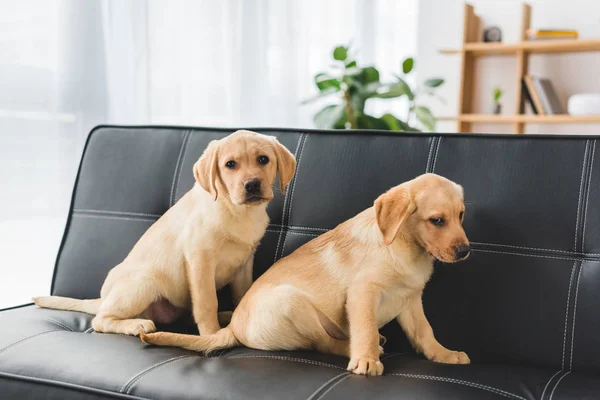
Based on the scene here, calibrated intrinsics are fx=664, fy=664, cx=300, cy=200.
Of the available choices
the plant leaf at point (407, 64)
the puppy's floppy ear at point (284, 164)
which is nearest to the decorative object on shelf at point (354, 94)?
the plant leaf at point (407, 64)

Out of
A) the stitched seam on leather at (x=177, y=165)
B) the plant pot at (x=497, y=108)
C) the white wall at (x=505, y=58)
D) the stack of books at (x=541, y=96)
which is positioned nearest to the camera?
the stitched seam on leather at (x=177, y=165)

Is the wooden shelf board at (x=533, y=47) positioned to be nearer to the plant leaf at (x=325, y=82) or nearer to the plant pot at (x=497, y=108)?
the plant pot at (x=497, y=108)

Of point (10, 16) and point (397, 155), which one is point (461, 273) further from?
point (10, 16)

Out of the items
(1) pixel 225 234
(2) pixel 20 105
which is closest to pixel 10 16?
(2) pixel 20 105

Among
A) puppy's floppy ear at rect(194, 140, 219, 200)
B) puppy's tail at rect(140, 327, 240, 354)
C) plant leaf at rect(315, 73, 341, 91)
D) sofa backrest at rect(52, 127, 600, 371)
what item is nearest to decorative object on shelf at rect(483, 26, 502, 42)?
plant leaf at rect(315, 73, 341, 91)

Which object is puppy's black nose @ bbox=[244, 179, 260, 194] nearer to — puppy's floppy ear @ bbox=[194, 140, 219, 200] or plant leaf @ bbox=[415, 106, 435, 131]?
puppy's floppy ear @ bbox=[194, 140, 219, 200]

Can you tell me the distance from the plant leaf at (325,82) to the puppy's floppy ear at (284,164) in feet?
8.14

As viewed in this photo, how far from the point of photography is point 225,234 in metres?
1.77

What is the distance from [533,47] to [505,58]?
1.42 feet

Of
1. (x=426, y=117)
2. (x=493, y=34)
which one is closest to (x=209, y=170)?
(x=426, y=117)

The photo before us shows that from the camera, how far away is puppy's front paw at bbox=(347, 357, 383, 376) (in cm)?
141

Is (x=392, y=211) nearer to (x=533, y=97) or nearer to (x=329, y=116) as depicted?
(x=329, y=116)

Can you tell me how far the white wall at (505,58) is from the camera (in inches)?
182

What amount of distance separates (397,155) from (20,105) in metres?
1.71
